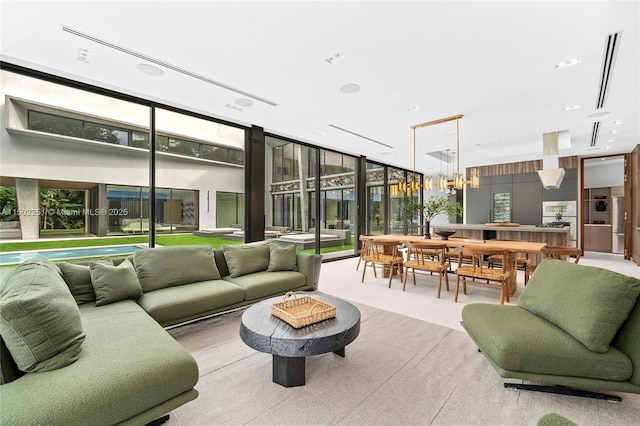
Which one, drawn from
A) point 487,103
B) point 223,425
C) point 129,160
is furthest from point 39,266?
point 487,103

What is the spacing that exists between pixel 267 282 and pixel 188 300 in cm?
93

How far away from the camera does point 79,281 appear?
2.62m

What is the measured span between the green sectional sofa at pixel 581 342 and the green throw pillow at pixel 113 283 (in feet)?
10.3

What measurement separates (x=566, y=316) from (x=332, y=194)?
26.5ft

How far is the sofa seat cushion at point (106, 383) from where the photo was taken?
1275mm

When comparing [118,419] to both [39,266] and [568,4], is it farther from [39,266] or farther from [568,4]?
[568,4]

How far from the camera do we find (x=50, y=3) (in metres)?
2.25

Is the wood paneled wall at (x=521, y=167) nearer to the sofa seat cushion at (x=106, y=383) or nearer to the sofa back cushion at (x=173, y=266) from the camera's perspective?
the sofa back cushion at (x=173, y=266)

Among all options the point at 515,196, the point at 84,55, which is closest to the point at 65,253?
the point at 84,55

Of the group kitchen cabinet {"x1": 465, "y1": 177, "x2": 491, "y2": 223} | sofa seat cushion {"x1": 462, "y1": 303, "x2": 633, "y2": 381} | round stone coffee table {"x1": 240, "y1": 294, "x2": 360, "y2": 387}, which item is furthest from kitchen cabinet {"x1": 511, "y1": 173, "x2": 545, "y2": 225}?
round stone coffee table {"x1": 240, "y1": 294, "x2": 360, "y2": 387}

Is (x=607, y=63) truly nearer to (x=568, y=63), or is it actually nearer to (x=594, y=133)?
(x=568, y=63)

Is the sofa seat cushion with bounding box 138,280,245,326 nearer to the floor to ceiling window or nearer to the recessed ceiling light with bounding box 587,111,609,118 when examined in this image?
the floor to ceiling window

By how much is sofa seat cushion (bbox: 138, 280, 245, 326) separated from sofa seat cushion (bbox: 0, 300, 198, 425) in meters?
0.68

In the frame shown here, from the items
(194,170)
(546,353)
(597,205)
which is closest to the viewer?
(546,353)
